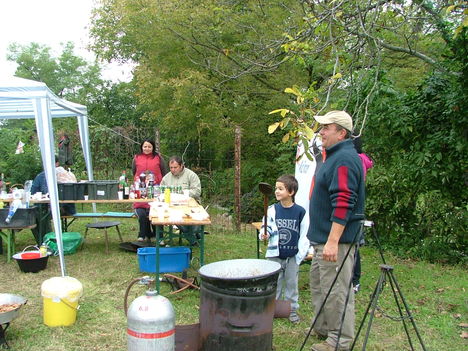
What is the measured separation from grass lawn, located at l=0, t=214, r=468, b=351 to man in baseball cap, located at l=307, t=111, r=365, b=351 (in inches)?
12.5

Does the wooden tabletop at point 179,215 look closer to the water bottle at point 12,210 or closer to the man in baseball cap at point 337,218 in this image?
the man in baseball cap at point 337,218

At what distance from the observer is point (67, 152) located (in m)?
10.6

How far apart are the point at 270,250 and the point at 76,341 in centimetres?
177

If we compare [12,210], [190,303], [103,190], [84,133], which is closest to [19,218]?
[12,210]

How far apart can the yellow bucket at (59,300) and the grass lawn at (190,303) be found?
0.26 feet

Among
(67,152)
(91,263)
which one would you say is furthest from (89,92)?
(91,263)

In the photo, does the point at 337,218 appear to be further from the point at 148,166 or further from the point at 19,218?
the point at 19,218

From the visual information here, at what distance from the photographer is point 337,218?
2980mm

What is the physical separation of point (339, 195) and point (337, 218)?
15 cm

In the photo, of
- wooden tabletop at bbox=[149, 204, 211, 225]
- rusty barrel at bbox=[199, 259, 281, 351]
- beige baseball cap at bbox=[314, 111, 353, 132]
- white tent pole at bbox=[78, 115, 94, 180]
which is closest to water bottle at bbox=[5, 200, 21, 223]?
wooden tabletop at bbox=[149, 204, 211, 225]

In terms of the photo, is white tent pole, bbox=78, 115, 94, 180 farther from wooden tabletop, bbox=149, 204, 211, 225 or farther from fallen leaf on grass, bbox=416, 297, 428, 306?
fallen leaf on grass, bbox=416, 297, 428, 306

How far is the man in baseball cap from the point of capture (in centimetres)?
300

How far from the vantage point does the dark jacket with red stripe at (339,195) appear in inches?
118

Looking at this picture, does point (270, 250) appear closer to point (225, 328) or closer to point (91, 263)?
point (225, 328)
